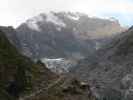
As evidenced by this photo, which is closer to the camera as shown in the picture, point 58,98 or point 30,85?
point 58,98

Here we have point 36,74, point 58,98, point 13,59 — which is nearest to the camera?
point 58,98

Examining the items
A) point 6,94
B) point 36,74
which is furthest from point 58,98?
point 36,74

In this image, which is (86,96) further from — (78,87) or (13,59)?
(13,59)

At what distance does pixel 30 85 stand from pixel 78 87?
2065 inches

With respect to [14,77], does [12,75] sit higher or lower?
higher

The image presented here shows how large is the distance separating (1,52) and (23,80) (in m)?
17.9

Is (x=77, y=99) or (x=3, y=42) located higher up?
(x=3, y=42)

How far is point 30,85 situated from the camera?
13225cm

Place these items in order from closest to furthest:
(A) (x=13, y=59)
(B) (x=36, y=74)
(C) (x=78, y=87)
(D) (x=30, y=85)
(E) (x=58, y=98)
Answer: (E) (x=58, y=98), (C) (x=78, y=87), (D) (x=30, y=85), (A) (x=13, y=59), (B) (x=36, y=74)

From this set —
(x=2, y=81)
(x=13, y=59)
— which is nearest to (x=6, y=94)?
(x=2, y=81)

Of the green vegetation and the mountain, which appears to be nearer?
the mountain

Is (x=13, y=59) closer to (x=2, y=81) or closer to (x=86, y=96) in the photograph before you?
(x=2, y=81)

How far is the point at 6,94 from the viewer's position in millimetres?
116312

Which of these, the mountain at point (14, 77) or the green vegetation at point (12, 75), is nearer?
the mountain at point (14, 77)
